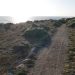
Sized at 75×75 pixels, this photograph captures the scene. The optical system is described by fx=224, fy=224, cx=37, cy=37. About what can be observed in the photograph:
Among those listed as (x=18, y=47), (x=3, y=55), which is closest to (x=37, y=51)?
(x=18, y=47)

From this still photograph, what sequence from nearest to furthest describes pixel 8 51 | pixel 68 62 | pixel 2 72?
pixel 2 72, pixel 68 62, pixel 8 51

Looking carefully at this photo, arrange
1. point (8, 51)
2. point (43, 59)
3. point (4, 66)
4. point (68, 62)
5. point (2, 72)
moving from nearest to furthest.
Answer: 1. point (2, 72)
2. point (4, 66)
3. point (68, 62)
4. point (43, 59)
5. point (8, 51)

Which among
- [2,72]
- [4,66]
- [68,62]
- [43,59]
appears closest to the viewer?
[2,72]

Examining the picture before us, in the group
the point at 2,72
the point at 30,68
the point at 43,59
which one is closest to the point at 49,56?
the point at 43,59

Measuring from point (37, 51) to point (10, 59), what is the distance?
5071 mm

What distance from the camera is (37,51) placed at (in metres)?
26.2

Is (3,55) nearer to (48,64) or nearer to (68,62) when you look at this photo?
→ (48,64)

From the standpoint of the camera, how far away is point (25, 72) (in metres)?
18.4

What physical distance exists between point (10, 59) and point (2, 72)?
4130mm

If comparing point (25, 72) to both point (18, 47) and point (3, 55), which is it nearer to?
point (3, 55)

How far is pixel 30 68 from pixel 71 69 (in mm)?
3631

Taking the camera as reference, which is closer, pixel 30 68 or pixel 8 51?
pixel 30 68

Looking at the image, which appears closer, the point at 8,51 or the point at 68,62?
the point at 68,62

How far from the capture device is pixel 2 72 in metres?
17.8
